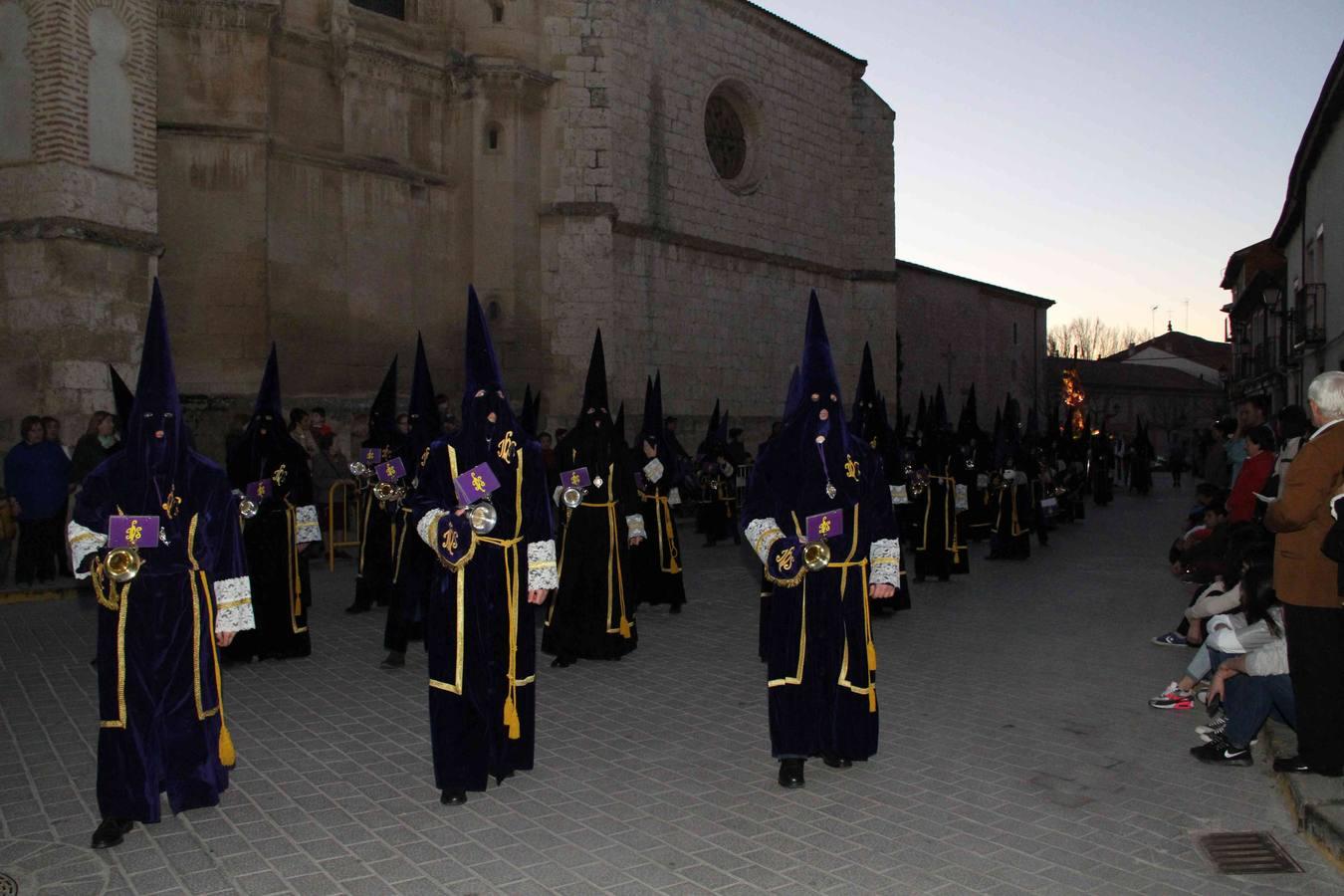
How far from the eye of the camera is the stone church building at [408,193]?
15078 mm

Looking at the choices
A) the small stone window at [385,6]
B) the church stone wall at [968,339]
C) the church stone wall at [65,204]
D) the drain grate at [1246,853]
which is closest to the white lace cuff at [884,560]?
the drain grate at [1246,853]

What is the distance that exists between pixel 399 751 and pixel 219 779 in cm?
126

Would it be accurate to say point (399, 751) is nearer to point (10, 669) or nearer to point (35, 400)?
point (10, 669)

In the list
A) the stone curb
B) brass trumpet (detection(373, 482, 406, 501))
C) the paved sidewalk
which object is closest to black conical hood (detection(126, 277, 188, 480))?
the paved sidewalk

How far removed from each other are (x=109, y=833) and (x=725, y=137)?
25.5 m

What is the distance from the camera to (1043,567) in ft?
52.4

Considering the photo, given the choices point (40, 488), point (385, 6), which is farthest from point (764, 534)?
point (385, 6)

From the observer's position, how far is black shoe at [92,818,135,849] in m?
5.16

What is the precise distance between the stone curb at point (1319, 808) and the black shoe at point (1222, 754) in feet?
0.78

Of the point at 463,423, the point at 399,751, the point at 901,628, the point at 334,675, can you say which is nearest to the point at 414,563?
the point at 334,675

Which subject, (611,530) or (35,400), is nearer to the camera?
(611,530)

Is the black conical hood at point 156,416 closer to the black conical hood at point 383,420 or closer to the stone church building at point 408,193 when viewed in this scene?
the black conical hood at point 383,420

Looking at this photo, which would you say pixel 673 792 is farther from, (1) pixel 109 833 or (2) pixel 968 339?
(2) pixel 968 339

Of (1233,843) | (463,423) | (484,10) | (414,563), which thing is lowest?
(1233,843)
